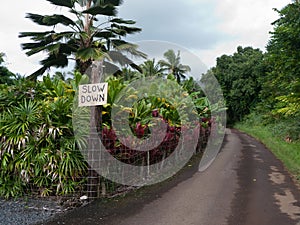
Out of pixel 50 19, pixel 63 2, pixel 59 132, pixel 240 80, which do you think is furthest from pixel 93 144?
pixel 240 80

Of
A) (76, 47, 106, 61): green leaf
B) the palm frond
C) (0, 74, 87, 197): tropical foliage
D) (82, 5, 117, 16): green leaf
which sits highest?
the palm frond

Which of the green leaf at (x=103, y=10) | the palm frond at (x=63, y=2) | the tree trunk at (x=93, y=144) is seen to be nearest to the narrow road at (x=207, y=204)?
the tree trunk at (x=93, y=144)

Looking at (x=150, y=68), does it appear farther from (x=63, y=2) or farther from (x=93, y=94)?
(x=93, y=94)

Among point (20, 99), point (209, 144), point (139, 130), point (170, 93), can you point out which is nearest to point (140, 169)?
point (139, 130)

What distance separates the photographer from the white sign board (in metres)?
4.36

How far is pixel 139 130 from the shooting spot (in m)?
5.79

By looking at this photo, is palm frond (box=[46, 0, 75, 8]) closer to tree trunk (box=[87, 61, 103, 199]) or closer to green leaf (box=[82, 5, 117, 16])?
green leaf (box=[82, 5, 117, 16])

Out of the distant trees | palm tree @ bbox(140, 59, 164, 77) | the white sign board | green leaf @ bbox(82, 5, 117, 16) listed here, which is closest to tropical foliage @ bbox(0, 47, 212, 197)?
the white sign board

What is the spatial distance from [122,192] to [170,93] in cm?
447

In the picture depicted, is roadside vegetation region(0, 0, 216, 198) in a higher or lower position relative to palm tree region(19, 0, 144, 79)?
lower

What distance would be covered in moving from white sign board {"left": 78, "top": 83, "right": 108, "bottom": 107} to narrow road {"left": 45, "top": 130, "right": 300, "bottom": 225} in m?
1.42

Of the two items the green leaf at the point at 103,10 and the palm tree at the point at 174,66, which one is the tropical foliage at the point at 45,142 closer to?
the green leaf at the point at 103,10

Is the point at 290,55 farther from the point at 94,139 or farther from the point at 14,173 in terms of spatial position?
the point at 14,173

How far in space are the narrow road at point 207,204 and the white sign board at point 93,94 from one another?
4.66ft
